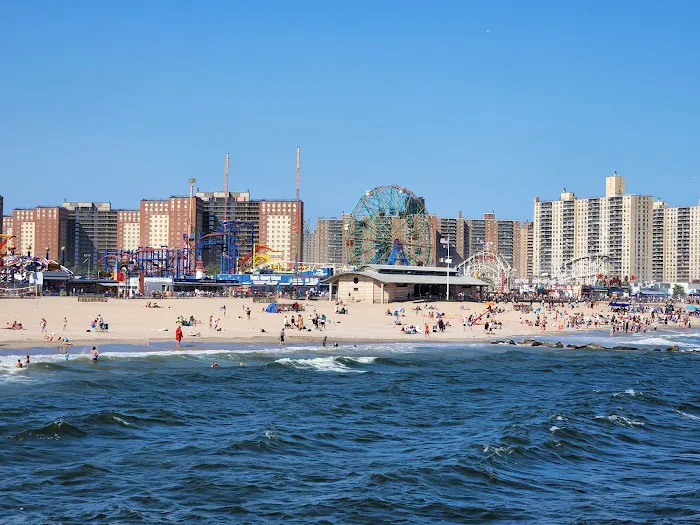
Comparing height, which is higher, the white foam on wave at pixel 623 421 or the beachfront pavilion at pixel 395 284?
the beachfront pavilion at pixel 395 284

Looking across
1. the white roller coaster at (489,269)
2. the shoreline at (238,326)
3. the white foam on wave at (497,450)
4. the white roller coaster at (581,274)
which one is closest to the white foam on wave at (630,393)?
the white foam on wave at (497,450)

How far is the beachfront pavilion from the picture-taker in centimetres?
9119

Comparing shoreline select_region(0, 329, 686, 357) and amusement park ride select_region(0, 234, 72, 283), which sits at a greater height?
amusement park ride select_region(0, 234, 72, 283)

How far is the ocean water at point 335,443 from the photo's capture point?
19109 mm

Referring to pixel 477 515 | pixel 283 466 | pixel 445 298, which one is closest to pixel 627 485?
pixel 477 515

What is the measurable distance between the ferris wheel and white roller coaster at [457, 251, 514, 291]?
3281 centimetres

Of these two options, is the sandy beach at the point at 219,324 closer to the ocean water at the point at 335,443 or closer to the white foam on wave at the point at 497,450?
the ocean water at the point at 335,443

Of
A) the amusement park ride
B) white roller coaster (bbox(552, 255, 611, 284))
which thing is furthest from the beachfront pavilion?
white roller coaster (bbox(552, 255, 611, 284))

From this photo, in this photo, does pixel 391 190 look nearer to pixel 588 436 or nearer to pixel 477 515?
pixel 588 436

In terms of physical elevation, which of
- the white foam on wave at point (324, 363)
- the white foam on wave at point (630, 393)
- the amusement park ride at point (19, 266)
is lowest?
the white foam on wave at point (630, 393)

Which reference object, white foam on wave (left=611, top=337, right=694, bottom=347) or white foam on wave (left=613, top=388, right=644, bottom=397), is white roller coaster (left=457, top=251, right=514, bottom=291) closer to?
white foam on wave (left=611, top=337, right=694, bottom=347)

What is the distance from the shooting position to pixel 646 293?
16500cm

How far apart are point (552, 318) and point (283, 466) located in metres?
64.0

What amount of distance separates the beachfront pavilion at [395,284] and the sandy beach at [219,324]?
19.2 feet
